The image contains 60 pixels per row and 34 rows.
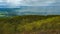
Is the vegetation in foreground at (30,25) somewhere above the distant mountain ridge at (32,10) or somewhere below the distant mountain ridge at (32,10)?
below

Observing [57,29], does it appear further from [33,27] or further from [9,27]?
[9,27]

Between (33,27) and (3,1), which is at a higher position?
(3,1)

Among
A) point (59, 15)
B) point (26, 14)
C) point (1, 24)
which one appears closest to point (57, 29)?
point (59, 15)

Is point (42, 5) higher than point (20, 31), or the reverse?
point (42, 5)

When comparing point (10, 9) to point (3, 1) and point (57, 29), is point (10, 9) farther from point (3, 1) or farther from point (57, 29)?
point (57, 29)

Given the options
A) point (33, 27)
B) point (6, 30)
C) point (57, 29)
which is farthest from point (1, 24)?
point (57, 29)

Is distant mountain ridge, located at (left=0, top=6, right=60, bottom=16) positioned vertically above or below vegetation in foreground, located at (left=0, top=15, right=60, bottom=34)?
above
